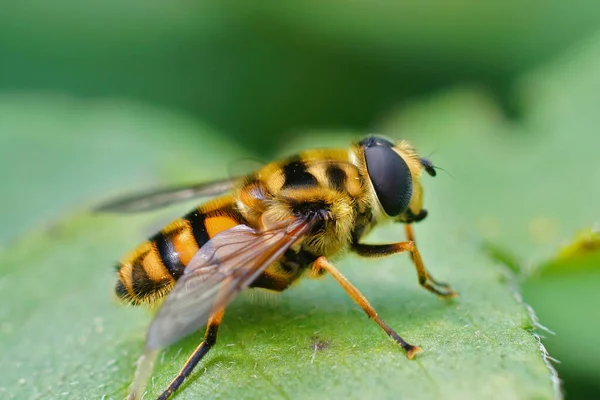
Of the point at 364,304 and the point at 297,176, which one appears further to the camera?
the point at 297,176

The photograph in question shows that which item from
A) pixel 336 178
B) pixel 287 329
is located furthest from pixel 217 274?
pixel 336 178

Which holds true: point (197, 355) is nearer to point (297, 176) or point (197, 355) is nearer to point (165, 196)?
point (297, 176)

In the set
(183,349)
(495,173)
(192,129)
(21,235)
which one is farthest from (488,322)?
(192,129)

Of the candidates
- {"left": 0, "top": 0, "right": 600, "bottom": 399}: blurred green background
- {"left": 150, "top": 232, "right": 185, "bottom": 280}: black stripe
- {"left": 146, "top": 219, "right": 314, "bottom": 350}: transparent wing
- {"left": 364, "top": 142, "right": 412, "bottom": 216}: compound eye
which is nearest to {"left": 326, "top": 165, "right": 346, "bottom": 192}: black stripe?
{"left": 364, "top": 142, "right": 412, "bottom": 216}: compound eye

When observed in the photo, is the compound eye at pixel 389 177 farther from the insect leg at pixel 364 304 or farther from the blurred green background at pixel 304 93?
the blurred green background at pixel 304 93

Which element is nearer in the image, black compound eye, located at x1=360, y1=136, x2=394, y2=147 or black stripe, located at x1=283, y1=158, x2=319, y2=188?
black stripe, located at x1=283, y1=158, x2=319, y2=188

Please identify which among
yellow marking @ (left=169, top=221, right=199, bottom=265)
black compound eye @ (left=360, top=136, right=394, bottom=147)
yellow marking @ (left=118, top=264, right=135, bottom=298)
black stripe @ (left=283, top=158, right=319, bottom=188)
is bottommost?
yellow marking @ (left=118, top=264, right=135, bottom=298)

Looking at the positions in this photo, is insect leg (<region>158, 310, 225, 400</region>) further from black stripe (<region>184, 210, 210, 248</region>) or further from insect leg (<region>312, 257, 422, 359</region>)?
insect leg (<region>312, 257, 422, 359</region>)
